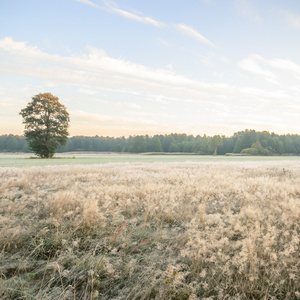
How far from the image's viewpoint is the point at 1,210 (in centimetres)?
509

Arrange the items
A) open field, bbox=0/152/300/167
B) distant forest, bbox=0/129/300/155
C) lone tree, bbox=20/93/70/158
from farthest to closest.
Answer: distant forest, bbox=0/129/300/155 < lone tree, bbox=20/93/70/158 < open field, bbox=0/152/300/167

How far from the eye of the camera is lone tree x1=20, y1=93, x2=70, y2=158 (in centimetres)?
3703

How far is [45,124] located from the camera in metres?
38.3

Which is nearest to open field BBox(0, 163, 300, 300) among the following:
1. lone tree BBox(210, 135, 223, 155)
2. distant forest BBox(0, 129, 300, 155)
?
distant forest BBox(0, 129, 300, 155)

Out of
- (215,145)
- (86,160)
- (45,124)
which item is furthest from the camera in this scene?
(215,145)

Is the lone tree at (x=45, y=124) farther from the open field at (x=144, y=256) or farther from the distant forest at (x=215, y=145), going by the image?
the distant forest at (x=215, y=145)

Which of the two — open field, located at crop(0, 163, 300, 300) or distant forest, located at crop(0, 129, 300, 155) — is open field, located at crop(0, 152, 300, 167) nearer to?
open field, located at crop(0, 163, 300, 300)

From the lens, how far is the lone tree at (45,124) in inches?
1458

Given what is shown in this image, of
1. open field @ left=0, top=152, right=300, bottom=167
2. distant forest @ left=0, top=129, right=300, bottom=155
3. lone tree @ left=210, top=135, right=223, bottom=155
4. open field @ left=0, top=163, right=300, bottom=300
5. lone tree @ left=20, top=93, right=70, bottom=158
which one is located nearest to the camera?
open field @ left=0, top=163, right=300, bottom=300

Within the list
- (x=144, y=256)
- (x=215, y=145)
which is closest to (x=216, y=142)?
(x=215, y=145)

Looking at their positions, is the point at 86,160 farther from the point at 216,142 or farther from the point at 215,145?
the point at 216,142

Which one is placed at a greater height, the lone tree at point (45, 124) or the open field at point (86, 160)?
the lone tree at point (45, 124)

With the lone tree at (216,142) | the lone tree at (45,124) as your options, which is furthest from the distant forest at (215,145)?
the lone tree at (45,124)

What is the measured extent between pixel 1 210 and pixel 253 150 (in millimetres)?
93090
